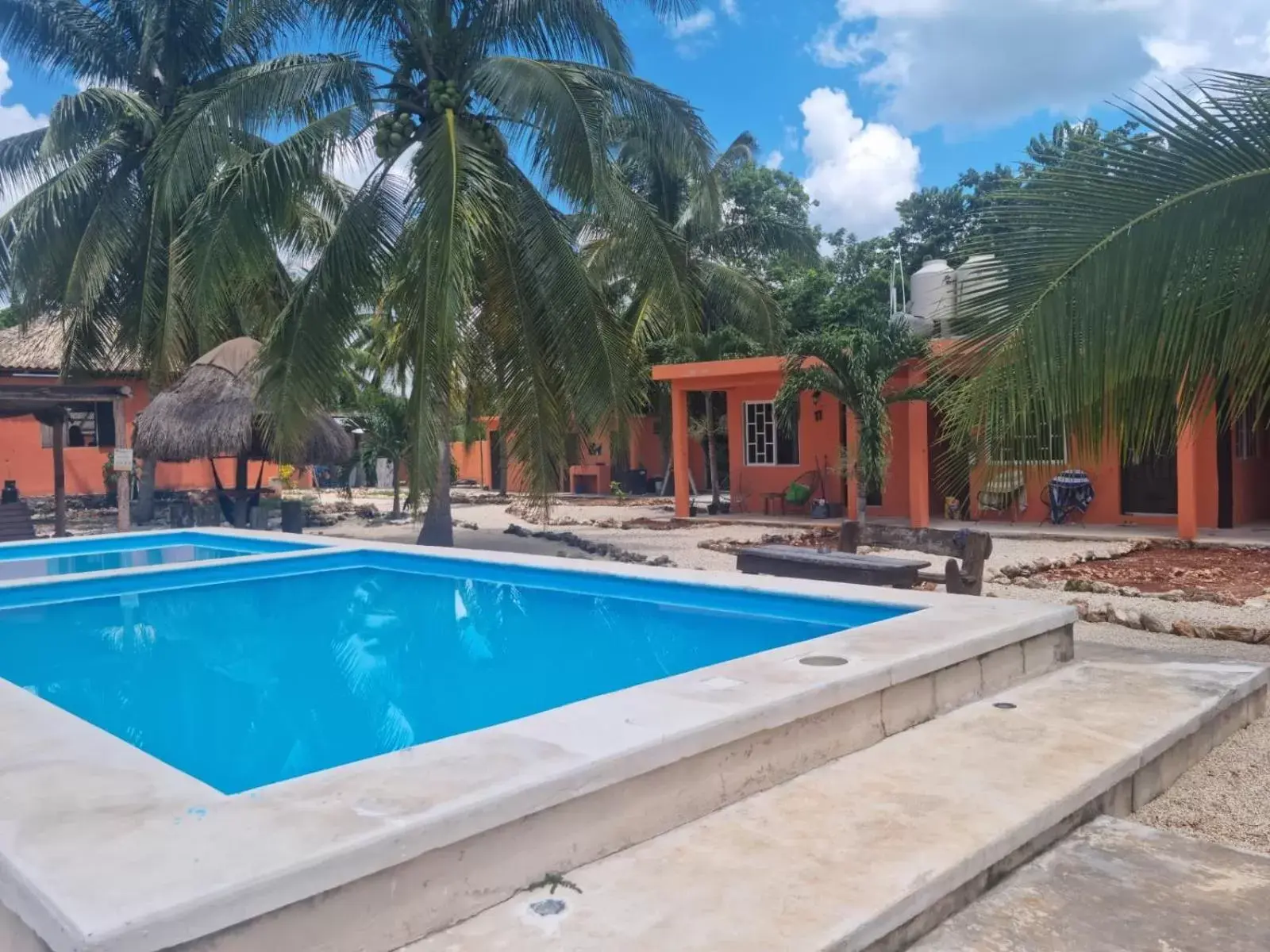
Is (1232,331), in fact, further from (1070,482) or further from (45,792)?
(1070,482)

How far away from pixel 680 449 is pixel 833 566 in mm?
10677

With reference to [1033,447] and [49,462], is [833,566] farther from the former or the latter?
[49,462]

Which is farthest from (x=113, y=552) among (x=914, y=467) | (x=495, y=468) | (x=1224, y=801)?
(x=495, y=468)

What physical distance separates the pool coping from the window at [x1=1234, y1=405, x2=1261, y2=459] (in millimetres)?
12560

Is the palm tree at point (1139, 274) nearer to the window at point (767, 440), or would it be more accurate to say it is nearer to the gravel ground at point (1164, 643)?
the gravel ground at point (1164, 643)

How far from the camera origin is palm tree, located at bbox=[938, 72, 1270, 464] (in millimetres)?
4523

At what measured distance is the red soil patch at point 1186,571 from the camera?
387 inches

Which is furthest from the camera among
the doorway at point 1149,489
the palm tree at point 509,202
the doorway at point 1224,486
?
the doorway at point 1149,489

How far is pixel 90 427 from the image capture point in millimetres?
24344

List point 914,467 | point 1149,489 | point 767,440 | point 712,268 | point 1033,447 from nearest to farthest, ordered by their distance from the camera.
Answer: point 1033,447, point 914,467, point 1149,489, point 767,440, point 712,268

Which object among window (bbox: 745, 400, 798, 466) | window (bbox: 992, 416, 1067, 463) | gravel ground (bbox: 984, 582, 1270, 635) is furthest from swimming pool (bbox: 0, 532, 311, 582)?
window (bbox: 745, 400, 798, 466)

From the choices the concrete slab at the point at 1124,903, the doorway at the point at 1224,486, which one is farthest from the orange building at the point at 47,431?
the concrete slab at the point at 1124,903

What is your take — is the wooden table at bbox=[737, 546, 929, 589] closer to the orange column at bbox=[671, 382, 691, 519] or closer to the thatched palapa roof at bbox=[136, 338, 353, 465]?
the orange column at bbox=[671, 382, 691, 519]

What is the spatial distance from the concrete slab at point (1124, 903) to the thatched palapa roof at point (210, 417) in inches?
609
